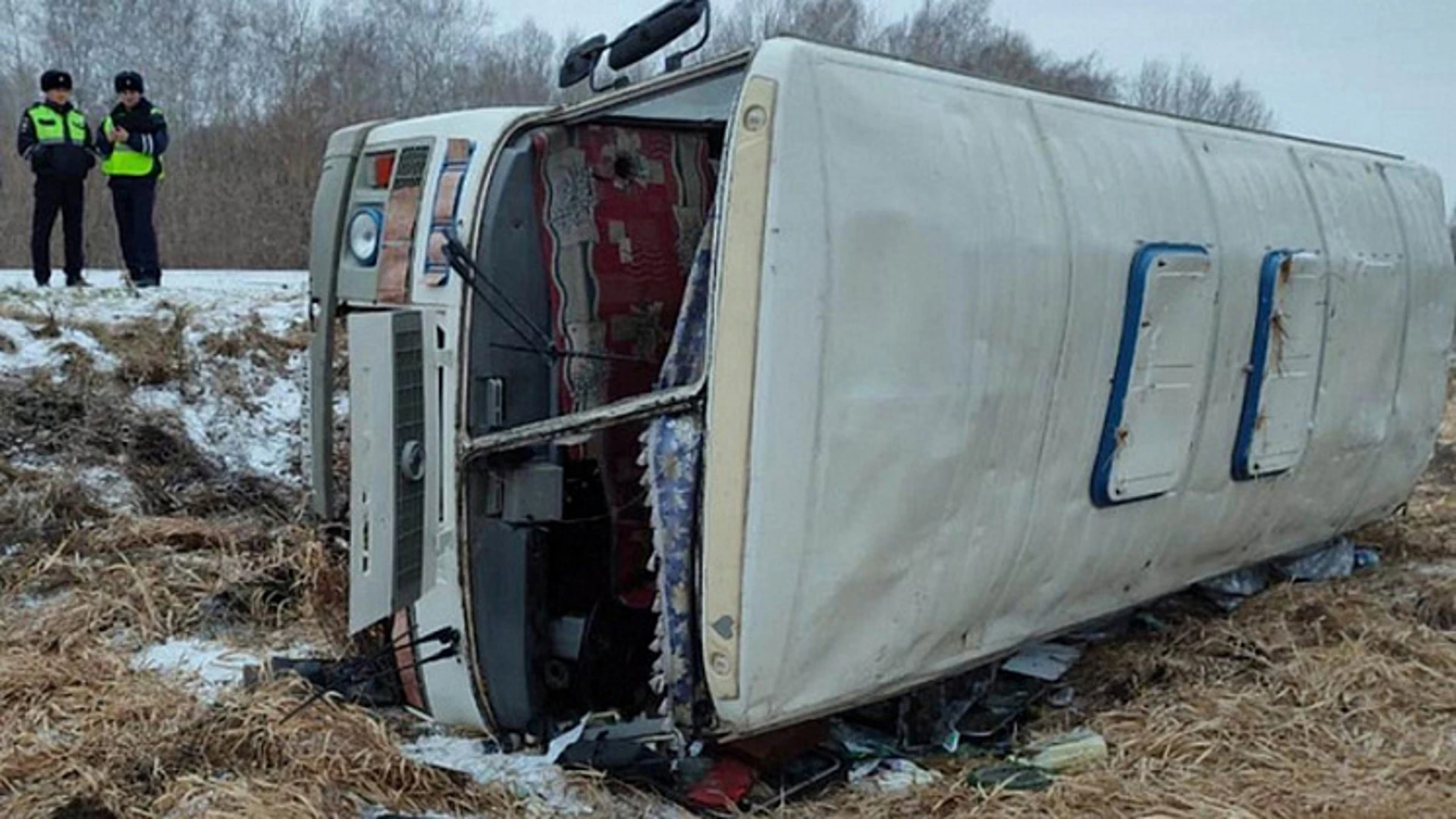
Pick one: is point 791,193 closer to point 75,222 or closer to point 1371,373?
point 1371,373

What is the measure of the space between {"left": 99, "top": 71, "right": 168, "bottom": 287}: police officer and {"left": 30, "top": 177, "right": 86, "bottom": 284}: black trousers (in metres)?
0.29

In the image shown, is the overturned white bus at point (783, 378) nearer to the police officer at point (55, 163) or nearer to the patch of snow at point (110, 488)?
the patch of snow at point (110, 488)

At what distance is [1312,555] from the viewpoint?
17.6 feet

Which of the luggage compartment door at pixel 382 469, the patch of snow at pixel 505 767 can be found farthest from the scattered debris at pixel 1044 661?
the luggage compartment door at pixel 382 469

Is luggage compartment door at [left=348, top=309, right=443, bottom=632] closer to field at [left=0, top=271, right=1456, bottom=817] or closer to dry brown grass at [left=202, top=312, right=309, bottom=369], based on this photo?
field at [left=0, top=271, right=1456, bottom=817]

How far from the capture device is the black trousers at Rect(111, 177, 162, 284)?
352 inches

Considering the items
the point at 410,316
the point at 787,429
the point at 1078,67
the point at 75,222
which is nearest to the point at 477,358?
the point at 410,316

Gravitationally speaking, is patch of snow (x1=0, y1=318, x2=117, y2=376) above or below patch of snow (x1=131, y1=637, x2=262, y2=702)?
above

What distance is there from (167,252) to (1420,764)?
55.2 ft

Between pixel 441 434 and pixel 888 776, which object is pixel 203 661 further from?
pixel 888 776

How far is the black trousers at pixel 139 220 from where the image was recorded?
895 cm

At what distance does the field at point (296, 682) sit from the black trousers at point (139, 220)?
82.6 inches

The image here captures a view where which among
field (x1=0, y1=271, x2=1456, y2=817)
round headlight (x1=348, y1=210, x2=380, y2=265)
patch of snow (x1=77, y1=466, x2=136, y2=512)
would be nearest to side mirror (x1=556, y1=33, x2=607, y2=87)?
round headlight (x1=348, y1=210, x2=380, y2=265)

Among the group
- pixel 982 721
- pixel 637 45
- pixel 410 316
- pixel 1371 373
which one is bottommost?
pixel 982 721
